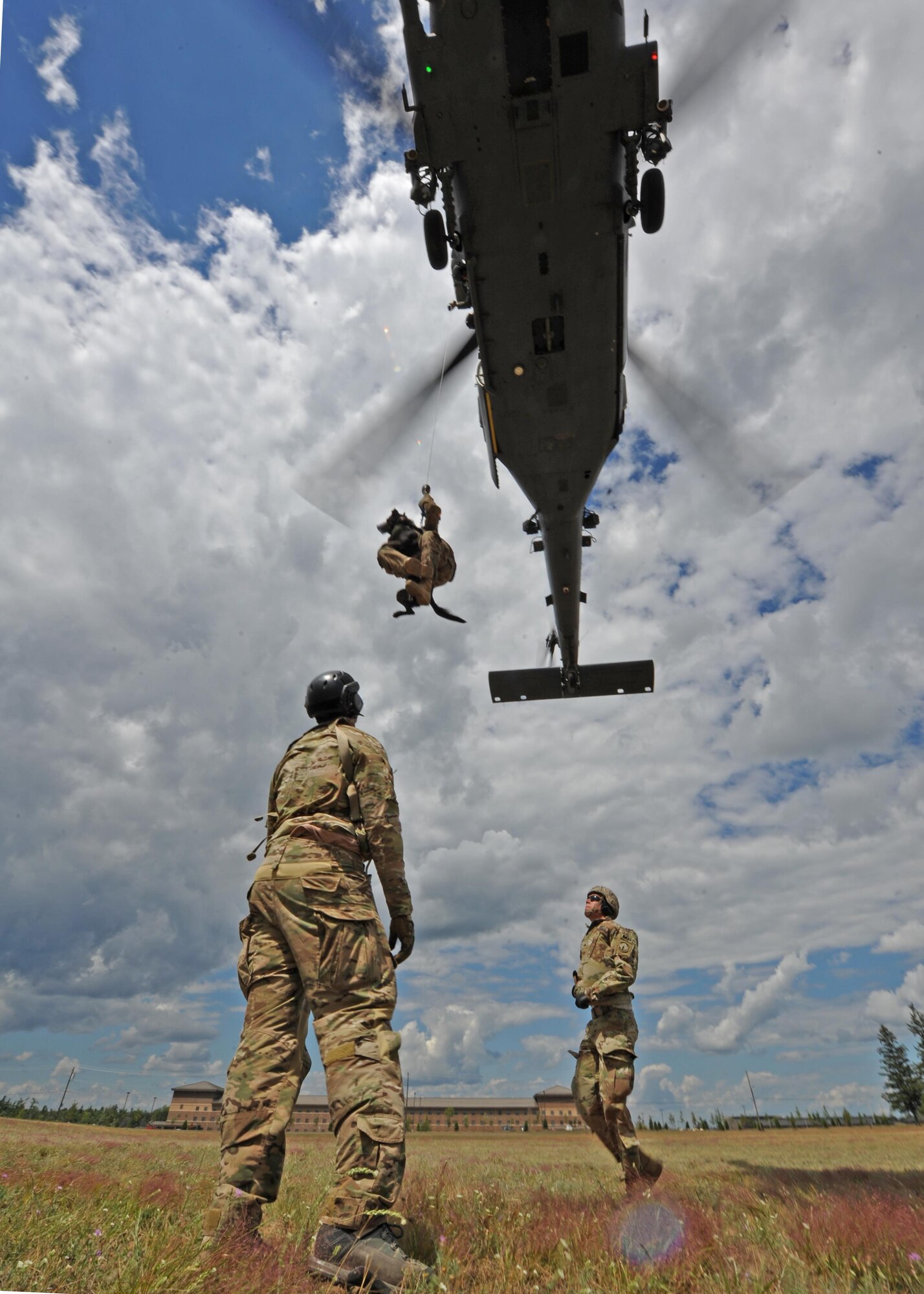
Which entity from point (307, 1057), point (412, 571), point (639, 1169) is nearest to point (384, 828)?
point (307, 1057)

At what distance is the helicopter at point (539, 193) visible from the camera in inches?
243

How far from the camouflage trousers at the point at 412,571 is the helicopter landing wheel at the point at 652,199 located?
4100mm

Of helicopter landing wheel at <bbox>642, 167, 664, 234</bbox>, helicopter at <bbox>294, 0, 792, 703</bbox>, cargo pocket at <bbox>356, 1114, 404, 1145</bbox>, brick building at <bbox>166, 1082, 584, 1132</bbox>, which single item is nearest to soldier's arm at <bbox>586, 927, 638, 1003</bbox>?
cargo pocket at <bbox>356, 1114, 404, 1145</bbox>

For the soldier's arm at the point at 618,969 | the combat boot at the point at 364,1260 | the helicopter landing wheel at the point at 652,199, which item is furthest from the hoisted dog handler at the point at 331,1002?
the helicopter landing wheel at the point at 652,199

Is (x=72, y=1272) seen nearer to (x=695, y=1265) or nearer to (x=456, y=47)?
(x=695, y=1265)

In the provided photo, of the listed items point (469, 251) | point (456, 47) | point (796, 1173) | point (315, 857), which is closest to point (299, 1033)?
point (315, 857)

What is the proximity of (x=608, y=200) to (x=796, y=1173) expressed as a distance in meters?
9.72

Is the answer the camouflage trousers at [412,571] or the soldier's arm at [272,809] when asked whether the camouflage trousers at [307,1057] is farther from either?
the camouflage trousers at [412,571]

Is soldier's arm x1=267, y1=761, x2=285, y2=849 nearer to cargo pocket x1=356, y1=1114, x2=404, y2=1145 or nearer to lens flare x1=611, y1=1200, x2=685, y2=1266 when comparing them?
cargo pocket x1=356, y1=1114, x2=404, y2=1145

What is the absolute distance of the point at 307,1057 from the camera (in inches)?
126

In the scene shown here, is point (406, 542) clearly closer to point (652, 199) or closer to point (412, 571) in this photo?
point (412, 571)

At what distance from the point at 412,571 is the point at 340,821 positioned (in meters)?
3.31

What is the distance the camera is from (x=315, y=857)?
126 inches

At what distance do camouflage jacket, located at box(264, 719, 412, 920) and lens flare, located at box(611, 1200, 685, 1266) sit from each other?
1.69 metres
